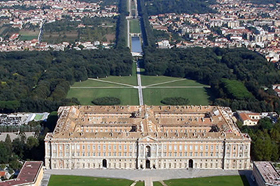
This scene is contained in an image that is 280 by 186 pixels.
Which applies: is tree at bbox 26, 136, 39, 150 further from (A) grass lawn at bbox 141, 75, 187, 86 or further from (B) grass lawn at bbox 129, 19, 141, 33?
(B) grass lawn at bbox 129, 19, 141, 33

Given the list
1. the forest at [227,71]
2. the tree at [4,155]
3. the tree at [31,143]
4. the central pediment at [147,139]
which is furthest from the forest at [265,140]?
the tree at [4,155]

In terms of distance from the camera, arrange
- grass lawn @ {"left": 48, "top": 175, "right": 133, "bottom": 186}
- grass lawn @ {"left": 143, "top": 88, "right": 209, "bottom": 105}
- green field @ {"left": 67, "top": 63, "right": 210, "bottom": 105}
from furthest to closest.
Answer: green field @ {"left": 67, "top": 63, "right": 210, "bottom": 105} < grass lawn @ {"left": 143, "top": 88, "right": 209, "bottom": 105} < grass lawn @ {"left": 48, "top": 175, "right": 133, "bottom": 186}

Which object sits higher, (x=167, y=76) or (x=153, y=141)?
(x=153, y=141)

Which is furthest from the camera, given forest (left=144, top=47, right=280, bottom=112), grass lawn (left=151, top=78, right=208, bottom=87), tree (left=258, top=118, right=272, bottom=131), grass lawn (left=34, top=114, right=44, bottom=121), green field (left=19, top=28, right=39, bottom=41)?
green field (left=19, top=28, right=39, bottom=41)

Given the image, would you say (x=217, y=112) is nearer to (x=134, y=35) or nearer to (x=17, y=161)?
(x=17, y=161)

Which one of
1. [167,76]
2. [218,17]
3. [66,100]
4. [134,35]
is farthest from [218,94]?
[218,17]

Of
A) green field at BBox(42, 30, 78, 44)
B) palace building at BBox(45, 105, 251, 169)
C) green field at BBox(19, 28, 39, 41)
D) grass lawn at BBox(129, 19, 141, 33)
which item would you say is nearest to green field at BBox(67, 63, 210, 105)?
palace building at BBox(45, 105, 251, 169)
